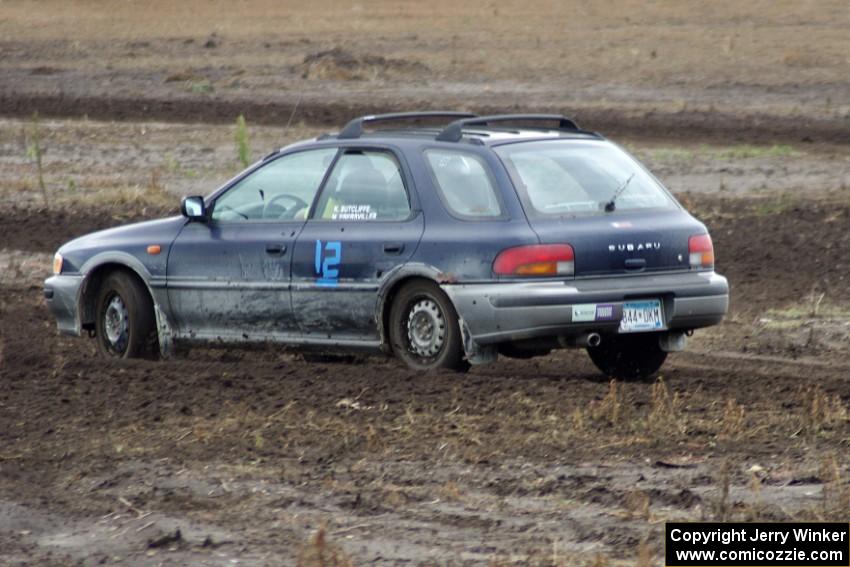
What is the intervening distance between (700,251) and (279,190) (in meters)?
2.65

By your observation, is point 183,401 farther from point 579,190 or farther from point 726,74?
point 726,74

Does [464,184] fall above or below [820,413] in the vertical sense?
above

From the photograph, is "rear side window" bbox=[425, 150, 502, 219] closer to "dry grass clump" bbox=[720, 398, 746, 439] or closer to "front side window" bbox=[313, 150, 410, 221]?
"front side window" bbox=[313, 150, 410, 221]

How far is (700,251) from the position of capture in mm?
10766

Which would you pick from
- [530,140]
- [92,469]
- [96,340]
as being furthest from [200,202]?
[92,469]

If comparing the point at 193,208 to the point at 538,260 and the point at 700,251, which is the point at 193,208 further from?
the point at 700,251

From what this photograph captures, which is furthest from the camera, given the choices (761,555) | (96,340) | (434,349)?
(96,340)

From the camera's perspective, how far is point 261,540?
7.15 meters

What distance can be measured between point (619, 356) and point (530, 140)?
1501 millimetres

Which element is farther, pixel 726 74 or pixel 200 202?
pixel 726 74

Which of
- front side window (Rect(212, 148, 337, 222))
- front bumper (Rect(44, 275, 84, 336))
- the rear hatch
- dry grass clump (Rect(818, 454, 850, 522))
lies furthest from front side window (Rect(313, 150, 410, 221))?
dry grass clump (Rect(818, 454, 850, 522))

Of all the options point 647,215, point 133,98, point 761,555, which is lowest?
point 761,555

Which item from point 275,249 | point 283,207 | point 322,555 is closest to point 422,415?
point 275,249

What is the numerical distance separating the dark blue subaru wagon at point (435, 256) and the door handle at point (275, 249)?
2 cm
